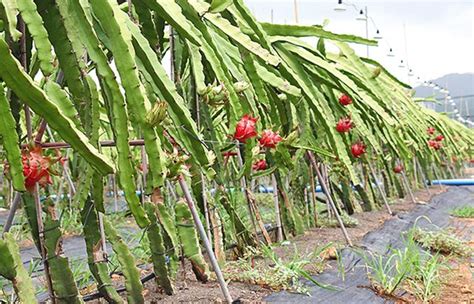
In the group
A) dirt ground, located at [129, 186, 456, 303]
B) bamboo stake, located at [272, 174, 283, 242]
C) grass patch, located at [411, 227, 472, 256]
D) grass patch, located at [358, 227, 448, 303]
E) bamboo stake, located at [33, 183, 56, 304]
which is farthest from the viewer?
grass patch, located at [411, 227, 472, 256]

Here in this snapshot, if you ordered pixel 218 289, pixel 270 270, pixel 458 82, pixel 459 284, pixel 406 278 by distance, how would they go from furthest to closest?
pixel 458 82
pixel 459 284
pixel 406 278
pixel 270 270
pixel 218 289

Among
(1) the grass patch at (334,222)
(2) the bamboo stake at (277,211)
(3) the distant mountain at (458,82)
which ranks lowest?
(1) the grass patch at (334,222)

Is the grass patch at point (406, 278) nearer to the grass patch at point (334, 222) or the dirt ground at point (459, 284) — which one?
the dirt ground at point (459, 284)

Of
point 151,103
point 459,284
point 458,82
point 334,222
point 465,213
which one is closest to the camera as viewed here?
point 151,103

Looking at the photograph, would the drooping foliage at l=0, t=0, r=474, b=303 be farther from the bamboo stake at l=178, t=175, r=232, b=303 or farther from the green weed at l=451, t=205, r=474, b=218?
the green weed at l=451, t=205, r=474, b=218

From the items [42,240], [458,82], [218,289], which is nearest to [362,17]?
[218,289]

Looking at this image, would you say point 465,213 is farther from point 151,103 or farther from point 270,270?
point 151,103

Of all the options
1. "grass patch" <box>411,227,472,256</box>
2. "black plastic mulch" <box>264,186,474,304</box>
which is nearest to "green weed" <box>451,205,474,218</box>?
"black plastic mulch" <box>264,186,474,304</box>

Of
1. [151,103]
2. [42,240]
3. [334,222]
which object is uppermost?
[151,103]

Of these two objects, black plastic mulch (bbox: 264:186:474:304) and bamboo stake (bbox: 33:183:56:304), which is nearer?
bamboo stake (bbox: 33:183:56:304)

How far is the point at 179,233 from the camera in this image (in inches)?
65.9

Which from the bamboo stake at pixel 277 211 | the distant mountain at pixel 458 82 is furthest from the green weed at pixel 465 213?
the distant mountain at pixel 458 82

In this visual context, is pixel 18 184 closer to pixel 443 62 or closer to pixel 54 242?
pixel 54 242

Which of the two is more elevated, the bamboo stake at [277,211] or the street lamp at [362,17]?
the street lamp at [362,17]
